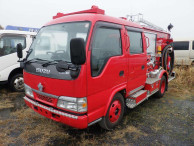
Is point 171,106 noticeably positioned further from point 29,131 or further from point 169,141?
point 29,131

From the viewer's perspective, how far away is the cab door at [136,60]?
3445mm

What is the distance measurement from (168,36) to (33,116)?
18.8 feet

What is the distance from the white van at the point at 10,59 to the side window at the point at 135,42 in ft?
13.2

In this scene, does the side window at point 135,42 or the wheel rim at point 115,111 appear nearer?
the wheel rim at point 115,111

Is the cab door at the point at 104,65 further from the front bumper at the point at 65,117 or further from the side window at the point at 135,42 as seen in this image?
the side window at the point at 135,42

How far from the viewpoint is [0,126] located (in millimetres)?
3408

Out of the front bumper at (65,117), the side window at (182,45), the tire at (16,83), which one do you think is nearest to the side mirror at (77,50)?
the front bumper at (65,117)

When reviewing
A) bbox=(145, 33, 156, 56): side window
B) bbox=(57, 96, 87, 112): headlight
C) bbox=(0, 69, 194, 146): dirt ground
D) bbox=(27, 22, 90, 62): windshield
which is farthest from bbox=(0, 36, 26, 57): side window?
bbox=(145, 33, 156, 56): side window

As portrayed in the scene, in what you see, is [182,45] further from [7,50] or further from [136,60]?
[7,50]

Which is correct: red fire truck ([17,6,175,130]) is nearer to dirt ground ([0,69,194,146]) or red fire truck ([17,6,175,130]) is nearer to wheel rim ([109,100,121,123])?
wheel rim ([109,100,121,123])

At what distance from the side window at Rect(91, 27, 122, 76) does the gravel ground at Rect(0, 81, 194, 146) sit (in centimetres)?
137

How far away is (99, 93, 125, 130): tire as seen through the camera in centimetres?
297

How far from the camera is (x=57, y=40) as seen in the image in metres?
2.88

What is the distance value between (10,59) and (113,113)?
161 inches
